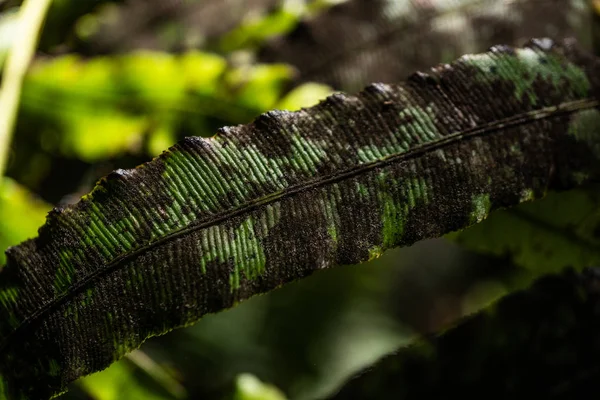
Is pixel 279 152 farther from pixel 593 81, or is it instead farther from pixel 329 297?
pixel 329 297

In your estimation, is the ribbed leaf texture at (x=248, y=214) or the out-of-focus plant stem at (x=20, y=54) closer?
the ribbed leaf texture at (x=248, y=214)

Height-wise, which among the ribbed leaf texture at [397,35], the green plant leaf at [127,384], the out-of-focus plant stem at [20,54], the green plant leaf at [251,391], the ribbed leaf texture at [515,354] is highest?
the out-of-focus plant stem at [20,54]

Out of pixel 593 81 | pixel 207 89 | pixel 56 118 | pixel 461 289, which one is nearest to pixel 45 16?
pixel 56 118

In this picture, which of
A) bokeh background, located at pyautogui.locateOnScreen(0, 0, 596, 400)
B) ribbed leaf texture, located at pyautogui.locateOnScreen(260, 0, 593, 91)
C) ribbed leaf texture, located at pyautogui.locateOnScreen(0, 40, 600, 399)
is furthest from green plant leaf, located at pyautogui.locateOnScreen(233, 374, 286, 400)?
ribbed leaf texture, located at pyautogui.locateOnScreen(260, 0, 593, 91)

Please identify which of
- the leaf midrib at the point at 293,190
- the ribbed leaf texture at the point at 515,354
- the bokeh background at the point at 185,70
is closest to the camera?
the leaf midrib at the point at 293,190

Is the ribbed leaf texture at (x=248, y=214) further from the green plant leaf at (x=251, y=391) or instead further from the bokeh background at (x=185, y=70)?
the green plant leaf at (x=251, y=391)

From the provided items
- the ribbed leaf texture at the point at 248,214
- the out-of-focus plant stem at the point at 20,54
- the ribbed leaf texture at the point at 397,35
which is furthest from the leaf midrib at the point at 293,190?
the out-of-focus plant stem at the point at 20,54

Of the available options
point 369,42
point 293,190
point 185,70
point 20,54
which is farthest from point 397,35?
point 20,54
